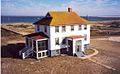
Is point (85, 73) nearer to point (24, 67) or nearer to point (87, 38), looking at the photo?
point (24, 67)

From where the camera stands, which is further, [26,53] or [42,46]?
[42,46]

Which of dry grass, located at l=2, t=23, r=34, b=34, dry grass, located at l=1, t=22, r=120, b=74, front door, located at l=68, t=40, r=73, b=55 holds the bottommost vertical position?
dry grass, located at l=1, t=22, r=120, b=74

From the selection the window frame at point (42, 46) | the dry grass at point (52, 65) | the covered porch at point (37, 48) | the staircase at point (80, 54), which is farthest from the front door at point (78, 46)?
the window frame at point (42, 46)

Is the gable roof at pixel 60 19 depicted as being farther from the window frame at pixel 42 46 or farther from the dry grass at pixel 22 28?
the dry grass at pixel 22 28

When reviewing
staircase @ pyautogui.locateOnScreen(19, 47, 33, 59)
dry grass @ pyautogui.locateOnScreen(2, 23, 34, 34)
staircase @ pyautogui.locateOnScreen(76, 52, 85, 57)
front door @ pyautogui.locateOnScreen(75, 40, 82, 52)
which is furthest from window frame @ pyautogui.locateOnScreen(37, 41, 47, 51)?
dry grass @ pyautogui.locateOnScreen(2, 23, 34, 34)

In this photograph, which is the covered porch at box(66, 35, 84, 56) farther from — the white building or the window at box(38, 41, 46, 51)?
the window at box(38, 41, 46, 51)

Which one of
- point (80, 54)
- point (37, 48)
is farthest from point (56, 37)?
point (80, 54)

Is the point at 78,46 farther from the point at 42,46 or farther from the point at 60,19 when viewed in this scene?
the point at 42,46
